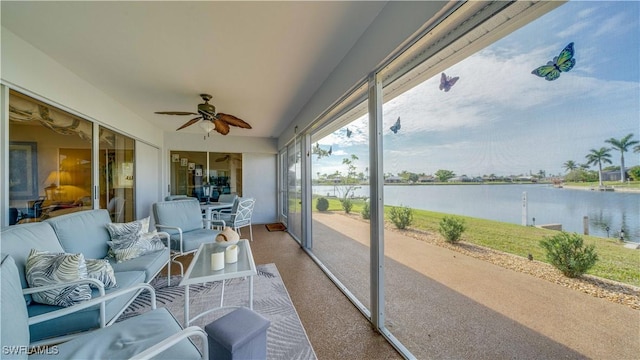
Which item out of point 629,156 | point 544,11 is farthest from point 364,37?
point 629,156

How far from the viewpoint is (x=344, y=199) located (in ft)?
9.46

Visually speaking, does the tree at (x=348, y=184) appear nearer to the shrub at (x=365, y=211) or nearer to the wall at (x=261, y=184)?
the shrub at (x=365, y=211)

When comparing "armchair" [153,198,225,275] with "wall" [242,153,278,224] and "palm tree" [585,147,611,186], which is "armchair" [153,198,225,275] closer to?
"wall" [242,153,278,224]

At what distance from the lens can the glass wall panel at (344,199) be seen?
234 cm

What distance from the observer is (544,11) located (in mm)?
1031

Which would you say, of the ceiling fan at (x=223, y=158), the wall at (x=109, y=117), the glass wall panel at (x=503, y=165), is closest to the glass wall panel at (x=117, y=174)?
the wall at (x=109, y=117)

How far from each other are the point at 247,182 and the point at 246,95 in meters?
3.43

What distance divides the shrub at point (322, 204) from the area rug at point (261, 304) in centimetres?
121

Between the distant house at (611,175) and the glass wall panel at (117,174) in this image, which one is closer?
the distant house at (611,175)

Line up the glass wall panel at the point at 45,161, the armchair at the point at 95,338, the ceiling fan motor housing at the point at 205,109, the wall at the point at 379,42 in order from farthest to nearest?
the ceiling fan motor housing at the point at 205,109 < the glass wall panel at the point at 45,161 < the wall at the point at 379,42 < the armchair at the point at 95,338

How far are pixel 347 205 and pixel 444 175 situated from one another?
1401 mm

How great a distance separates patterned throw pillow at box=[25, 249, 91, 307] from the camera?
1373 mm

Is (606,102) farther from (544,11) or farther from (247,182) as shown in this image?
(247,182)

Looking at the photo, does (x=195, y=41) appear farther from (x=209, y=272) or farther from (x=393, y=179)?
(x=393, y=179)
